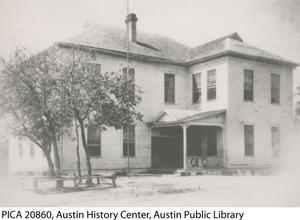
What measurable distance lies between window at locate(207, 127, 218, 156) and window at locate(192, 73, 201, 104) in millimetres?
1667

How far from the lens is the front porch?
19.8 metres

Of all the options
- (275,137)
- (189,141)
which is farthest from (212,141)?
(275,137)

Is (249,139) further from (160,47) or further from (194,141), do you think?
(160,47)

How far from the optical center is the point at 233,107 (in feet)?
67.1

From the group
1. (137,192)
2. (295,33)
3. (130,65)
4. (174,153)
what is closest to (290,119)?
(174,153)

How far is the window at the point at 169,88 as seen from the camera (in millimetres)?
21844

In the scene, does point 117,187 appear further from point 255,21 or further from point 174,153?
point 174,153

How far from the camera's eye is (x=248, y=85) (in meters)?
21.1

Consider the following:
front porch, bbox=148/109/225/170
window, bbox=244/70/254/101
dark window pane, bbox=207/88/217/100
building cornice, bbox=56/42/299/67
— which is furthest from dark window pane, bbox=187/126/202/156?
building cornice, bbox=56/42/299/67

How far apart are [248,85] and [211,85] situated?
1767mm

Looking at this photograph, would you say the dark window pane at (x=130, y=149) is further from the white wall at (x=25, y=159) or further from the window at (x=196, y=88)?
the window at (x=196, y=88)

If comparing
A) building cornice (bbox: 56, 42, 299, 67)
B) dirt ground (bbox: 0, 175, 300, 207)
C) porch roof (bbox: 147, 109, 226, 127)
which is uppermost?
building cornice (bbox: 56, 42, 299, 67)

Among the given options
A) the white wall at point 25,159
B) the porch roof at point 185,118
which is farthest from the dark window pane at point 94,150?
the porch roof at point 185,118

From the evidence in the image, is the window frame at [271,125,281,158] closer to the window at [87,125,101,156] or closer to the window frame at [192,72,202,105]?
the window frame at [192,72,202,105]
